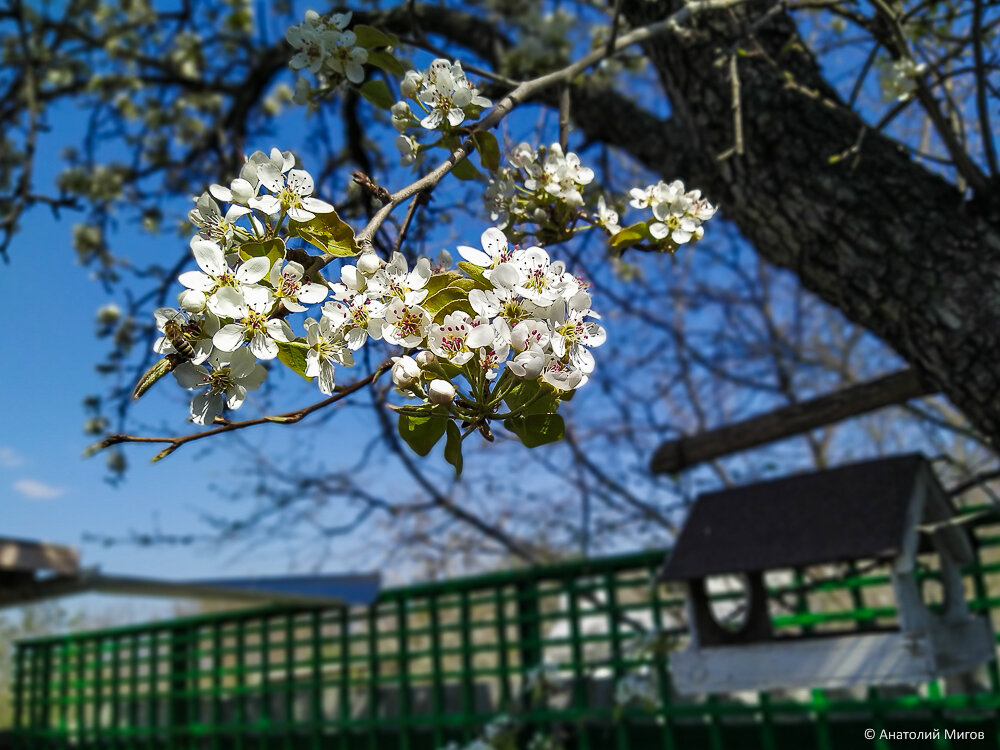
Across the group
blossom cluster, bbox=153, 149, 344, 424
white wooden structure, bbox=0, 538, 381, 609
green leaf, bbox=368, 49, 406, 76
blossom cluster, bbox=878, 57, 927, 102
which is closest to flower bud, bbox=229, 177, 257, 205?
blossom cluster, bbox=153, 149, 344, 424

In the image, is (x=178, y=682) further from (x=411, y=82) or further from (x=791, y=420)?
(x=411, y=82)

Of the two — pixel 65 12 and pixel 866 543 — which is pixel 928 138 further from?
pixel 65 12

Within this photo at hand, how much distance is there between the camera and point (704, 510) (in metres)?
2.52

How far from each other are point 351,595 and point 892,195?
2.98 m

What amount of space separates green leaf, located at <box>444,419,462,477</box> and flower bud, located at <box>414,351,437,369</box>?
0.23 feet

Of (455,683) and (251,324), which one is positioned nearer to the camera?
(251,324)

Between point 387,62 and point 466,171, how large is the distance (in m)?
0.16

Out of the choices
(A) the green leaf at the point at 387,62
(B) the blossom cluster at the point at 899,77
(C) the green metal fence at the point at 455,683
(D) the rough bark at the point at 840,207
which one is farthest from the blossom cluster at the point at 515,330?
(C) the green metal fence at the point at 455,683

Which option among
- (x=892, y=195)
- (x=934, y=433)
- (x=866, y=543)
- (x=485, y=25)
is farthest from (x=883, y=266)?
(x=934, y=433)

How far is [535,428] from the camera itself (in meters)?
0.68

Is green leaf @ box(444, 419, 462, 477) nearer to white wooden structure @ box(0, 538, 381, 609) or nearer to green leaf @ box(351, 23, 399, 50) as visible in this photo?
green leaf @ box(351, 23, 399, 50)

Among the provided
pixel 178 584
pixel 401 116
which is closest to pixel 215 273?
pixel 401 116

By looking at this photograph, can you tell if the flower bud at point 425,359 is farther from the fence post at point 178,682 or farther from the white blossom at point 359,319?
the fence post at point 178,682

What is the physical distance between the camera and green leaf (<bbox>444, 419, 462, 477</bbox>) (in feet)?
2.26
